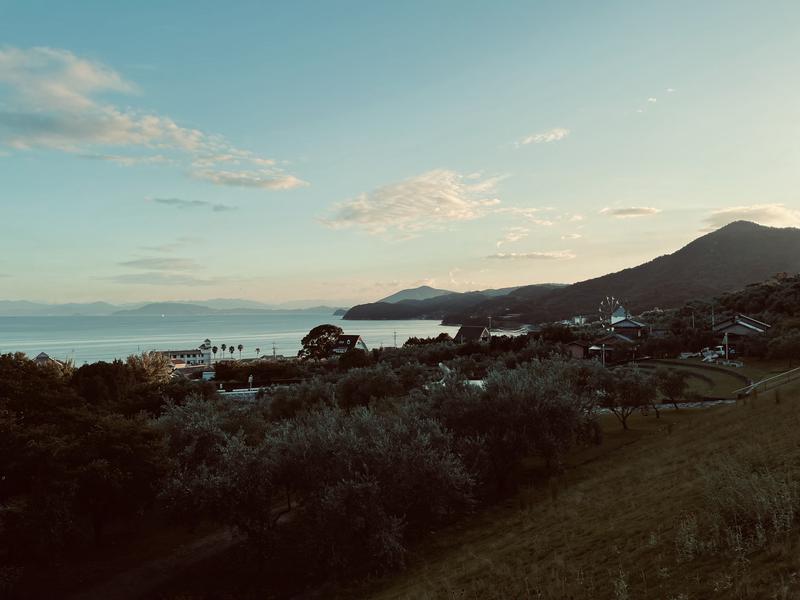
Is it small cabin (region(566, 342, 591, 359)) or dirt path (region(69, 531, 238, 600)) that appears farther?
small cabin (region(566, 342, 591, 359))

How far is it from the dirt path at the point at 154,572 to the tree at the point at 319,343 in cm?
8889

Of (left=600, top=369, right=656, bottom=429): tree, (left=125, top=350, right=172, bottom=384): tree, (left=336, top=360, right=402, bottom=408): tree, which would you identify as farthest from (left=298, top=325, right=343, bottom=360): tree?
(left=600, top=369, right=656, bottom=429): tree

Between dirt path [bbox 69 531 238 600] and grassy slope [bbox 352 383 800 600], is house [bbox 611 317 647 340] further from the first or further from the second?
dirt path [bbox 69 531 238 600]

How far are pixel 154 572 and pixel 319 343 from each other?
9369 centimetres

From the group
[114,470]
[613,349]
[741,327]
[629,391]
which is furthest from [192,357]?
[629,391]

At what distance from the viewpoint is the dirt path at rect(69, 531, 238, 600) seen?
21562mm

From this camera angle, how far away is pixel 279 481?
23.1 m

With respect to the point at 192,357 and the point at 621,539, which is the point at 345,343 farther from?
the point at 621,539

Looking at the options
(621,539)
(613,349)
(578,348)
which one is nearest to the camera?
(621,539)

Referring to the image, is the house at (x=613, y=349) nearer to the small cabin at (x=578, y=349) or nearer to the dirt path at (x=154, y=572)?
the small cabin at (x=578, y=349)

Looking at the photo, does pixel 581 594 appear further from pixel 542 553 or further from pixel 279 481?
pixel 279 481

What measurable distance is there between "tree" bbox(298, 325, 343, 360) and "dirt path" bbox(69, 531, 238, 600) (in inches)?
3500

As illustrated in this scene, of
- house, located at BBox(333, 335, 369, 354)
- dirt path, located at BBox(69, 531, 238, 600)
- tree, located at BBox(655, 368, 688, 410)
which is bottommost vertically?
dirt path, located at BBox(69, 531, 238, 600)

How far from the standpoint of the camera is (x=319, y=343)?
117 m
